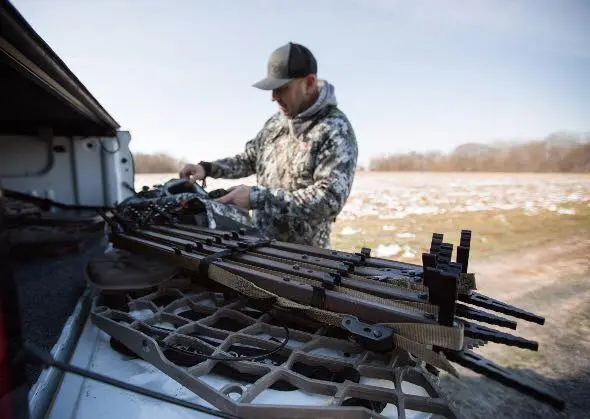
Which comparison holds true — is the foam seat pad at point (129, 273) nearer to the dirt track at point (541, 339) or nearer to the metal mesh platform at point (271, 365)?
the metal mesh platform at point (271, 365)

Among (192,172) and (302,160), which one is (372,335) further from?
(192,172)

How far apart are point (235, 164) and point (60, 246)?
87.5 inches

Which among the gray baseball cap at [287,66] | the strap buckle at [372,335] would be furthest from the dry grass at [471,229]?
the strap buckle at [372,335]

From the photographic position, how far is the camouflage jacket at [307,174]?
294 cm

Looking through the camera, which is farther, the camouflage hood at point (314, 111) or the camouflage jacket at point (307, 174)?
the camouflage hood at point (314, 111)

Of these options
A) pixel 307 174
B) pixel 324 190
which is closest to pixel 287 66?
pixel 307 174

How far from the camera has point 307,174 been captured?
10.7 feet

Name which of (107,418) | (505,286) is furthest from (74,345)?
(505,286)

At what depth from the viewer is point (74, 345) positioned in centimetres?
171

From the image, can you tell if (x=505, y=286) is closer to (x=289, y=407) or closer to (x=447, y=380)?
(x=447, y=380)

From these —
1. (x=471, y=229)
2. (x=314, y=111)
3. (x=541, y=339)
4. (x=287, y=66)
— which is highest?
(x=287, y=66)

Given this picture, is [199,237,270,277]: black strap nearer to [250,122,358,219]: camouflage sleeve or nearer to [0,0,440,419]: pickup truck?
[0,0,440,419]: pickup truck

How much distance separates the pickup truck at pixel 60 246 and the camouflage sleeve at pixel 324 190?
4.48ft

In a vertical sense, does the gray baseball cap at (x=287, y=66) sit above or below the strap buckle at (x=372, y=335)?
above
